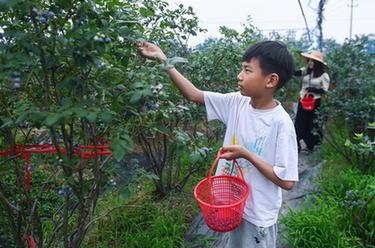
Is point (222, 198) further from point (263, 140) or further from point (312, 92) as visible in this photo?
point (312, 92)

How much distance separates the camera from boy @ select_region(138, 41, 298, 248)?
1657mm

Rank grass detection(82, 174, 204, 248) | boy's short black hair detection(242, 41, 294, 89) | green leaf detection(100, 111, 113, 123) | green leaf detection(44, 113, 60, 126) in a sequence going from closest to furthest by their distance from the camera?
green leaf detection(44, 113, 60, 126) → green leaf detection(100, 111, 113, 123) → boy's short black hair detection(242, 41, 294, 89) → grass detection(82, 174, 204, 248)

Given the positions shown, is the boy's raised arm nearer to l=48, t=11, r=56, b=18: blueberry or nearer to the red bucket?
l=48, t=11, r=56, b=18: blueberry

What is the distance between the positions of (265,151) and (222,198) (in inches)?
12.1

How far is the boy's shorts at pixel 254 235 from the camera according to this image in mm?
1748

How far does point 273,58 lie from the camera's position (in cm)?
169

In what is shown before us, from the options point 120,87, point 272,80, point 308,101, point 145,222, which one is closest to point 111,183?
point 120,87

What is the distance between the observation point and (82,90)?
132cm

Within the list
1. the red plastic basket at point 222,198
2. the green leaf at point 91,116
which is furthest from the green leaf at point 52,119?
the red plastic basket at point 222,198

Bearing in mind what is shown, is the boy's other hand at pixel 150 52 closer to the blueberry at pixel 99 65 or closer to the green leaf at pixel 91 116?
the blueberry at pixel 99 65

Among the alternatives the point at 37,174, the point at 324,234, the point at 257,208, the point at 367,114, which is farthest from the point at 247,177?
the point at 367,114

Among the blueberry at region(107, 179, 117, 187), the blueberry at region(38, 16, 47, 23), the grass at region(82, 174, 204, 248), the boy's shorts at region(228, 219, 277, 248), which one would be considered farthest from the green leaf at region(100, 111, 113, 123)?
the grass at region(82, 174, 204, 248)

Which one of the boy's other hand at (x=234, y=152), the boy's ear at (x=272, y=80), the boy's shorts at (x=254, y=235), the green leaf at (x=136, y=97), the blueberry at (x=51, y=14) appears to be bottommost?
the boy's shorts at (x=254, y=235)

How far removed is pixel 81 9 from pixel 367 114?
3.63 metres
